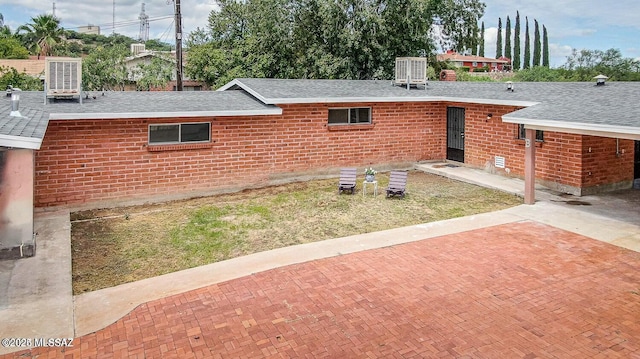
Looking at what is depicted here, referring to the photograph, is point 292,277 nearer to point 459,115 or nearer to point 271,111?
point 271,111

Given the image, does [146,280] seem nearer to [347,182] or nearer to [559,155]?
[347,182]

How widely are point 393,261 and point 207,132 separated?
293 inches

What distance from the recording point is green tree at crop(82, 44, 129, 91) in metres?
30.3

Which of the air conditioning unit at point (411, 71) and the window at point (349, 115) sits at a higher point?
the air conditioning unit at point (411, 71)

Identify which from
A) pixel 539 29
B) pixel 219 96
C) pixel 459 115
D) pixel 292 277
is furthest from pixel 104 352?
pixel 539 29

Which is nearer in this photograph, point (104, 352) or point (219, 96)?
point (104, 352)

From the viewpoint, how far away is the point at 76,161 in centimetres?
1171

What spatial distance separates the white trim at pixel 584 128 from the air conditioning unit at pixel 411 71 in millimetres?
6652

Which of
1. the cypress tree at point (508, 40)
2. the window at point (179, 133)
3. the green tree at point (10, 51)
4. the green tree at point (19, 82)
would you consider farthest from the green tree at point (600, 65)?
the green tree at point (10, 51)

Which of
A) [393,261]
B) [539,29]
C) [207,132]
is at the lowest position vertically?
[393,261]

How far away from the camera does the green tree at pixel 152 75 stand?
105 ft

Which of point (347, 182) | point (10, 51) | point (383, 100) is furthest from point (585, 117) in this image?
point (10, 51)

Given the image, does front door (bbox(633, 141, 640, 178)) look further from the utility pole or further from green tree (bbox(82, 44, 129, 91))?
green tree (bbox(82, 44, 129, 91))

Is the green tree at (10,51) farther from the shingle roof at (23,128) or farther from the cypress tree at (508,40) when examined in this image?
the cypress tree at (508,40)
